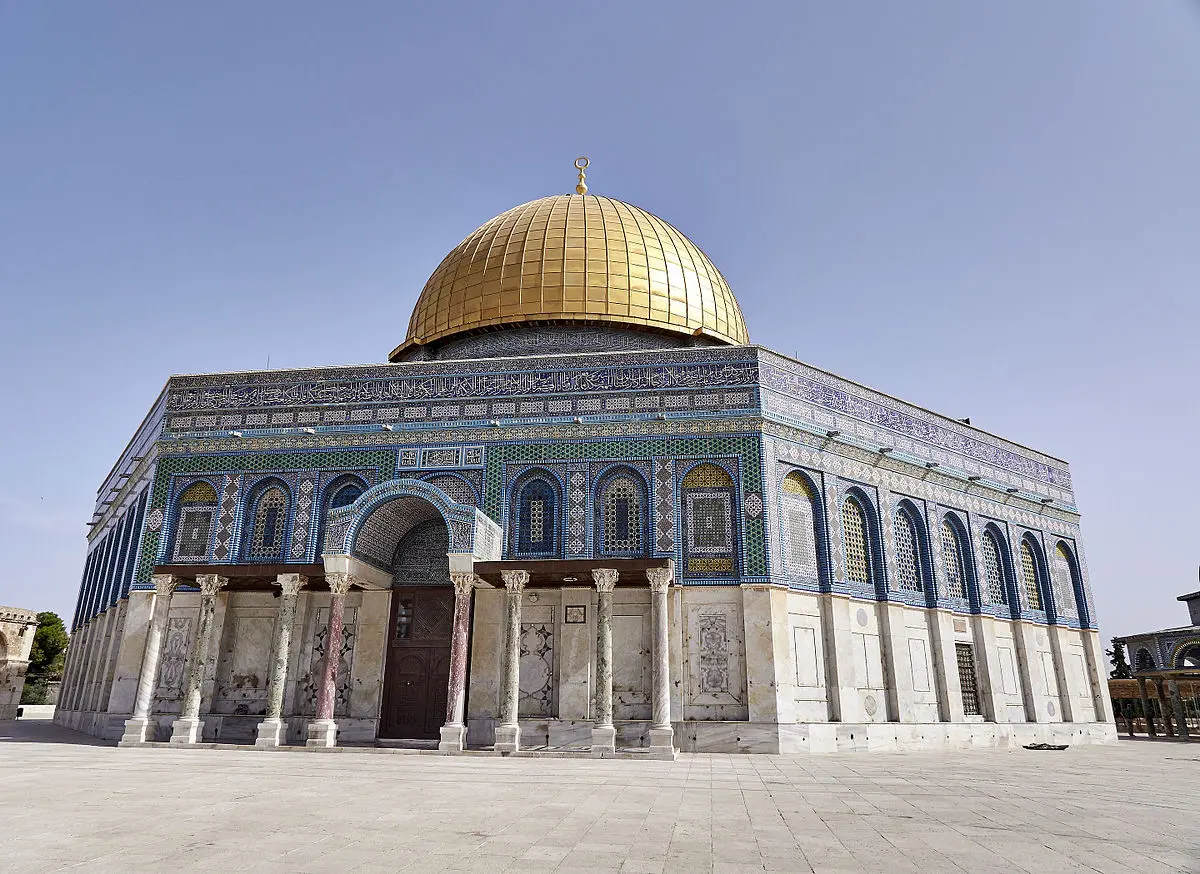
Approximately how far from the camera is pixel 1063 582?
2317 cm

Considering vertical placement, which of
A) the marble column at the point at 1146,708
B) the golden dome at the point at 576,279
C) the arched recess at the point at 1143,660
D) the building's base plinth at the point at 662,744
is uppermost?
the golden dome at the point at 576,279

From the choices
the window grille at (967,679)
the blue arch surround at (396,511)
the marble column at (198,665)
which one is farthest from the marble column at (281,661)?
the window grille at (967,679)

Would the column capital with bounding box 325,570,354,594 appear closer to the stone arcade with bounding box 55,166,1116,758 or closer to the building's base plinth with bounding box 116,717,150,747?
the stone arcade with bounding box 55,166,1116,758

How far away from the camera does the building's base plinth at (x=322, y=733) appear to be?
14885 millimetres

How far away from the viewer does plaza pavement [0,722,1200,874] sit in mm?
5320

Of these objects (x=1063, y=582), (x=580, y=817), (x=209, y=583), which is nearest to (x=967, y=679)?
(x=1063, y=582)

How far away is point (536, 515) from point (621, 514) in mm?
1832

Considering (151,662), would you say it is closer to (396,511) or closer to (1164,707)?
(396,511)

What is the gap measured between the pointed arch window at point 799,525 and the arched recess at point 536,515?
4.78 m

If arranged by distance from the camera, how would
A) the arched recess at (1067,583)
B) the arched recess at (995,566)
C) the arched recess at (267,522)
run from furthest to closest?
the arched recess at (1067,583), the arched recess at (995,566), the arched recess at (267,522)

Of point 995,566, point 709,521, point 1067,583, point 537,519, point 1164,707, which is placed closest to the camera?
point 709,521

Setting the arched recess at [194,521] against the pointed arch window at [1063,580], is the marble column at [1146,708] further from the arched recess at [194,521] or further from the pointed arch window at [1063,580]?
the arched recess at [194,521]

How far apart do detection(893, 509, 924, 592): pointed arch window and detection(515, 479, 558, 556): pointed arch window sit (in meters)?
8.18

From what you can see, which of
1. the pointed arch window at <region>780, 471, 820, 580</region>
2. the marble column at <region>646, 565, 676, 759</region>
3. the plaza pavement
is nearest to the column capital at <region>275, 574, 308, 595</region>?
the plaza pavement
